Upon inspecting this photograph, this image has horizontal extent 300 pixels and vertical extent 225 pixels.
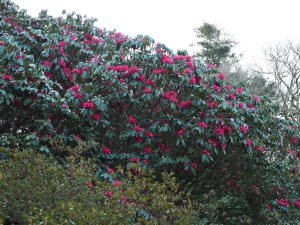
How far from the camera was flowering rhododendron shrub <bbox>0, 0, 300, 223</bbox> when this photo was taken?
5184mm

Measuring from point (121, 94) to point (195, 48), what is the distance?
19.1m

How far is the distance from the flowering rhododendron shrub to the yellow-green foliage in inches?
57.6

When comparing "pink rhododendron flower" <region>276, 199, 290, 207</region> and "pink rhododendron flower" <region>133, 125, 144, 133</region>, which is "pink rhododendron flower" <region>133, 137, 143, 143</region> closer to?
"pink rhododendron flower" <region>133, 125, 144, 133</region>

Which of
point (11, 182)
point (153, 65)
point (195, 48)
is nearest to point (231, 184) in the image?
point (153, 65)

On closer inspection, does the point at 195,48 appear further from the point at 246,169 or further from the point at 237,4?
the point at 246,169

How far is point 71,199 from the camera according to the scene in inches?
120

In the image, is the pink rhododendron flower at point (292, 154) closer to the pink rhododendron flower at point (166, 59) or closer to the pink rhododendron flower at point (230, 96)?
the pink rhododendron flower at point (230, 96)

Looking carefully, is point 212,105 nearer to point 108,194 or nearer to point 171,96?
point 171,96

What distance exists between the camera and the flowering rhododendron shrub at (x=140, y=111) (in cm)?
518

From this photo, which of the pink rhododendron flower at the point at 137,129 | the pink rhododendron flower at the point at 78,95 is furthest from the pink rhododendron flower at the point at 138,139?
the pink rhododendron flower at the point at 78,95

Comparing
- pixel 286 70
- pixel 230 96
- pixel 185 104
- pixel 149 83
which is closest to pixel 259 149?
pixel 230 96

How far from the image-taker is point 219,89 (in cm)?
601

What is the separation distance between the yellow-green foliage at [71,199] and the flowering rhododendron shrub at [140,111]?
4.80 ft

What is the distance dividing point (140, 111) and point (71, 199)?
288 centimetres
